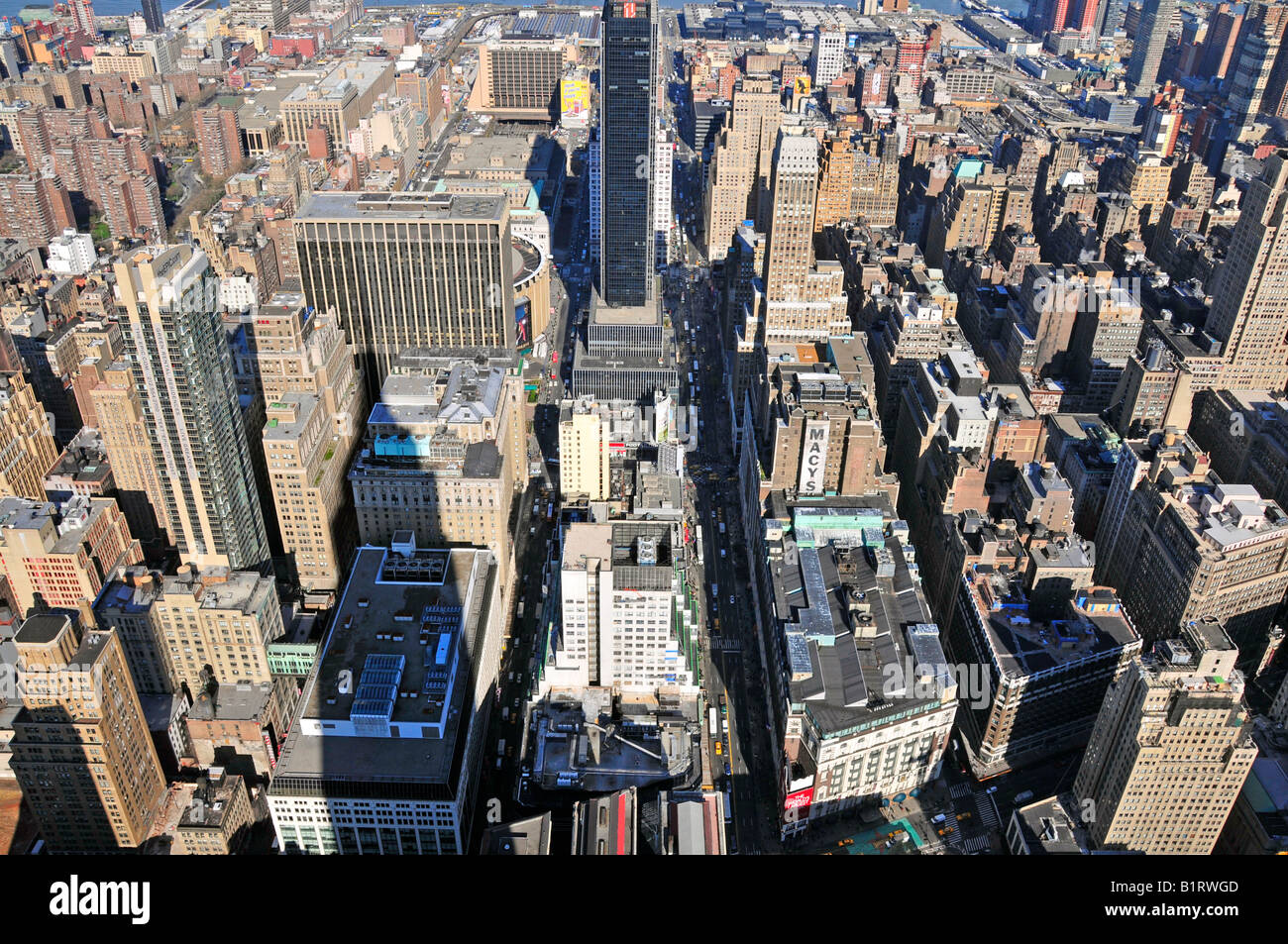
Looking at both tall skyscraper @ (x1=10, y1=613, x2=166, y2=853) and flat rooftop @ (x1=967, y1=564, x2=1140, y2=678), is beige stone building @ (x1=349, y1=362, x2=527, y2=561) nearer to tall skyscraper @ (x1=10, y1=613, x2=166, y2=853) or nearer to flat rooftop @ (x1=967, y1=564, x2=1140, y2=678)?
tall skyscraper @ (x1=10, y1=613, x2=166, y2=853)

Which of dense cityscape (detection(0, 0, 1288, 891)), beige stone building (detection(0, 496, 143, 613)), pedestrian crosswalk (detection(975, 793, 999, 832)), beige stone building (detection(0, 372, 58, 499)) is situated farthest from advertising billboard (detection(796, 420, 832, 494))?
beige stone building (detection(0, 372, 58, 499))

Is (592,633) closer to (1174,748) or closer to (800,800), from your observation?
(800,800)

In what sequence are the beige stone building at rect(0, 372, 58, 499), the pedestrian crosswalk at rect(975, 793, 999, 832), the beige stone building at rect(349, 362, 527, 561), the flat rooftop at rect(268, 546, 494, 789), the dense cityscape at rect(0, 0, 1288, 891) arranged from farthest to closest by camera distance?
the beige stone building at rect(0, 372, 58, 499), the beige stone building at rect(349, 362, 527, 561), the pedestrian crosswalk at rect(975, 793, 999, 832), the flat rooftop at rect(268, 546, 494, 789), the dense cityscape at rect(0, 0, 1288, 891)

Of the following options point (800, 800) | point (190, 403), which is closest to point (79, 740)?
point (190, 403)

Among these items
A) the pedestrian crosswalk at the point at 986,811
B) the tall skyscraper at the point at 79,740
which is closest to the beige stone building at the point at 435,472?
the tall skyscraper at the point at 79,740

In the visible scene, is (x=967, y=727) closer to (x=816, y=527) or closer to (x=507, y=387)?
(x=816, y=527)
